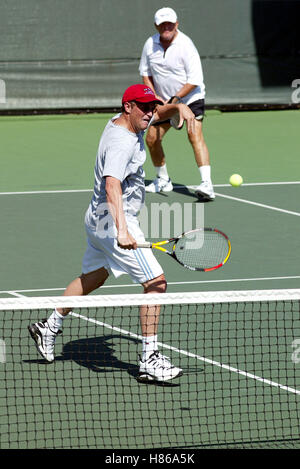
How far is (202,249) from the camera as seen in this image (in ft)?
24.2

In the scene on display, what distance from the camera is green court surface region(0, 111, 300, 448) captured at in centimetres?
636

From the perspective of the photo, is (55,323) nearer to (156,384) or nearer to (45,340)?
(45,340)

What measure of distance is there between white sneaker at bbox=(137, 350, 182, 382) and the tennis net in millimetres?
65

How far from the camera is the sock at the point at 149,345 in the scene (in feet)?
22.1

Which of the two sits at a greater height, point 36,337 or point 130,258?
point 130,258

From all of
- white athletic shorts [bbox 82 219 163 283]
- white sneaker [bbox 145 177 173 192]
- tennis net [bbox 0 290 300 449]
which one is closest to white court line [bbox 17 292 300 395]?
tennis net [bbox 0 290 300 449]

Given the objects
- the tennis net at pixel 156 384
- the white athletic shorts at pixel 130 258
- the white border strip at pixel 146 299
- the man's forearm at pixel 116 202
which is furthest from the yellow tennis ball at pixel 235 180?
the white border strip at pixel 146 299

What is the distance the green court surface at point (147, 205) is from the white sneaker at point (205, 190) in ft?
0.39

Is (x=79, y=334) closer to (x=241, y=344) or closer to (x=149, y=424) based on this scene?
(x=241, y=344)

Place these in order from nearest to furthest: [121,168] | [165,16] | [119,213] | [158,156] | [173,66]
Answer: [119,213]
[121,168]
[165,16]
[173,66]
[158,156]

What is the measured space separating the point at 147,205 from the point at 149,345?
5.34 m

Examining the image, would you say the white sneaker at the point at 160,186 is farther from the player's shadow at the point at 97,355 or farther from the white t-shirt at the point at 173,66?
the player's shadow at the point at 97,355

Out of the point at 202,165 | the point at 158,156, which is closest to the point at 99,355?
the point at 202,165
